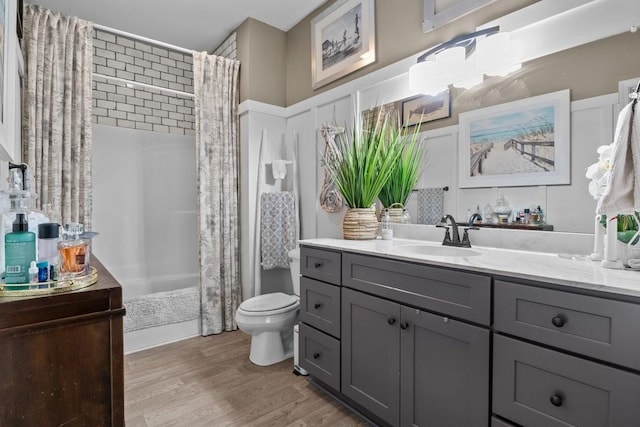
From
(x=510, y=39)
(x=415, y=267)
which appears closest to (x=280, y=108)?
(x=510, y=39)

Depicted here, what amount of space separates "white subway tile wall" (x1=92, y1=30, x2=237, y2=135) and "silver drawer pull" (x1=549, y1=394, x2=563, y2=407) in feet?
10.8

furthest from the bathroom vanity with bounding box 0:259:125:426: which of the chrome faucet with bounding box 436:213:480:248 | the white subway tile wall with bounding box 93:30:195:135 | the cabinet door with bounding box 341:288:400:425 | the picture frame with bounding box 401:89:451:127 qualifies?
the white subway tile wall with bounding box 93:30:195:135

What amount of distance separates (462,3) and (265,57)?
1785 mm

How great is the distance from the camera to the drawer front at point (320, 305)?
1763mm

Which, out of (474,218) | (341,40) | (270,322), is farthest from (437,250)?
(341,40)

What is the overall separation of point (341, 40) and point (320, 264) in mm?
1772

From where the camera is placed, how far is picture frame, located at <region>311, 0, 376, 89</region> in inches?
92.0

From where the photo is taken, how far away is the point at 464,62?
1.76 meters

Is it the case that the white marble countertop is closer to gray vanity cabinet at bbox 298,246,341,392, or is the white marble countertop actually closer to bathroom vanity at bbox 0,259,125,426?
gray vanity cabinet at bbox 298,246,341,392

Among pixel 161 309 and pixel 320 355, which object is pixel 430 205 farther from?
pixel 161 309

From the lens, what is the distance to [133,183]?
3.18 metres

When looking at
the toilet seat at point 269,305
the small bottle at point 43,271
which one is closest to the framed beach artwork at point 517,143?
the toilet seat at point 269,305

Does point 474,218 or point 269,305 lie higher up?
point 474,218

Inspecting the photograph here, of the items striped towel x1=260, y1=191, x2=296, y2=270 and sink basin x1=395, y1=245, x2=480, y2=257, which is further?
striped towel x1=260, y1=191, x2=296, y2=270
